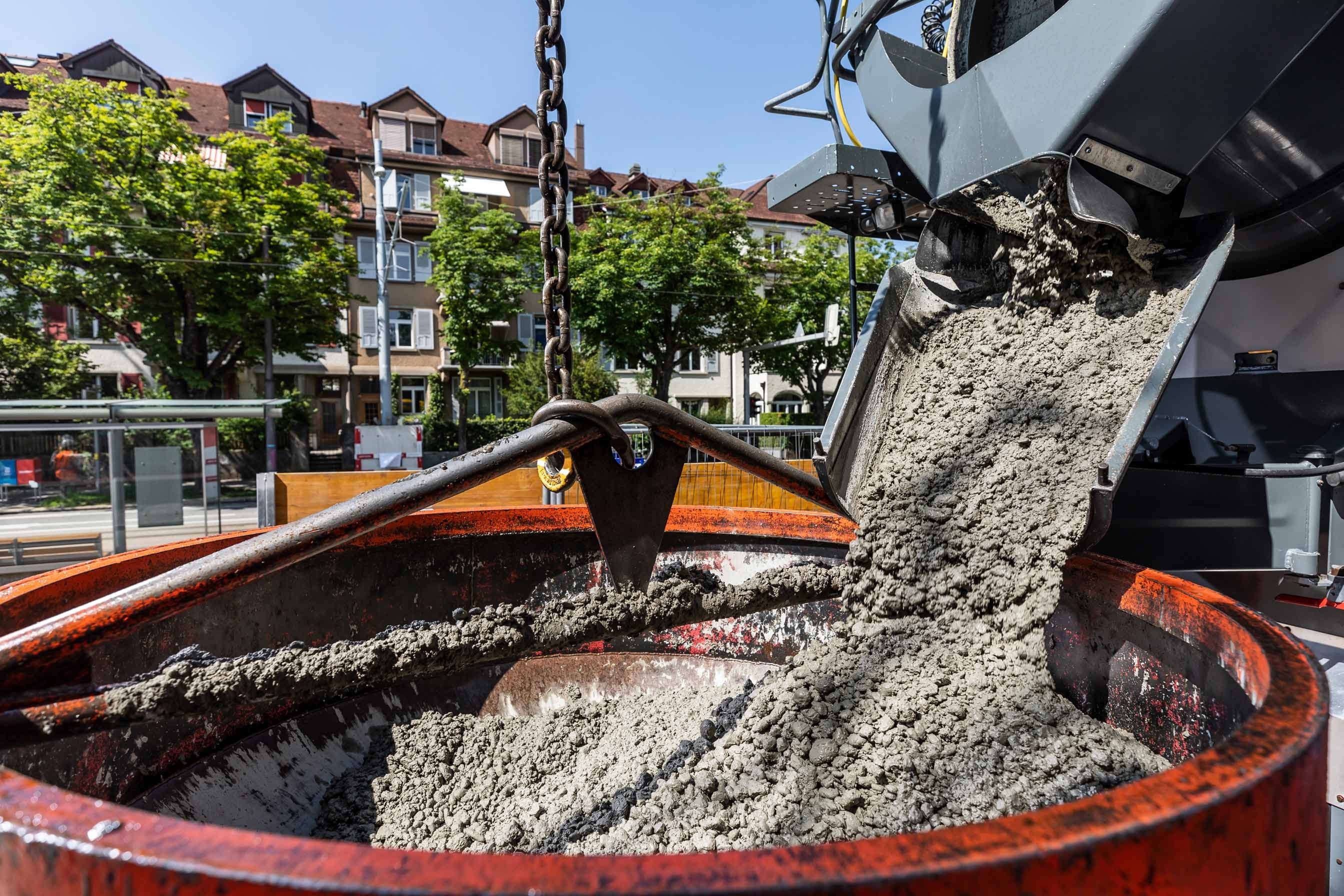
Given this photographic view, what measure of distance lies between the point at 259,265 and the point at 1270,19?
2019 cm

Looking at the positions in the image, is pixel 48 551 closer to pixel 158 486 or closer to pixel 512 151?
pixel 158 486

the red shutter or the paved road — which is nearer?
the paved road

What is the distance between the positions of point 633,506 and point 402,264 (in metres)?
29.1

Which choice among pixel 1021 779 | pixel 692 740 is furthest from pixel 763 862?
pixel 692 740

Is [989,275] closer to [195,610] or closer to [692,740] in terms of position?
[692,740]

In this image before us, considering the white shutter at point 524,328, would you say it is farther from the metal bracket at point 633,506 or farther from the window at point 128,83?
the metal bracket at point 633,506

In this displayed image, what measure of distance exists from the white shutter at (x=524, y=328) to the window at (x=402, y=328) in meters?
4.00

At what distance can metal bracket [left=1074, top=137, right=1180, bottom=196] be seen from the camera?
2104 mm

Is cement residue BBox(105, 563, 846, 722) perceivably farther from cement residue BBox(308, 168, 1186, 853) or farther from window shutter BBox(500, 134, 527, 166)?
window shutter BBox(500, 134, 527, 166)

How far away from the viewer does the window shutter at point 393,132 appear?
29.4 meters

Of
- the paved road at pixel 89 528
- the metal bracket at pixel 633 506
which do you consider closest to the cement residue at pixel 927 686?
the metal bracket at pixel 633 506

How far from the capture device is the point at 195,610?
201cm

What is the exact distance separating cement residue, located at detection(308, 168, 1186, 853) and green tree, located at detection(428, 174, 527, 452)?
69.2ft

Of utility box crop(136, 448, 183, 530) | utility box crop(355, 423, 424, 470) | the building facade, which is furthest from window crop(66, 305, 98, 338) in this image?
utility box crop(136, 448, 183, 530)
